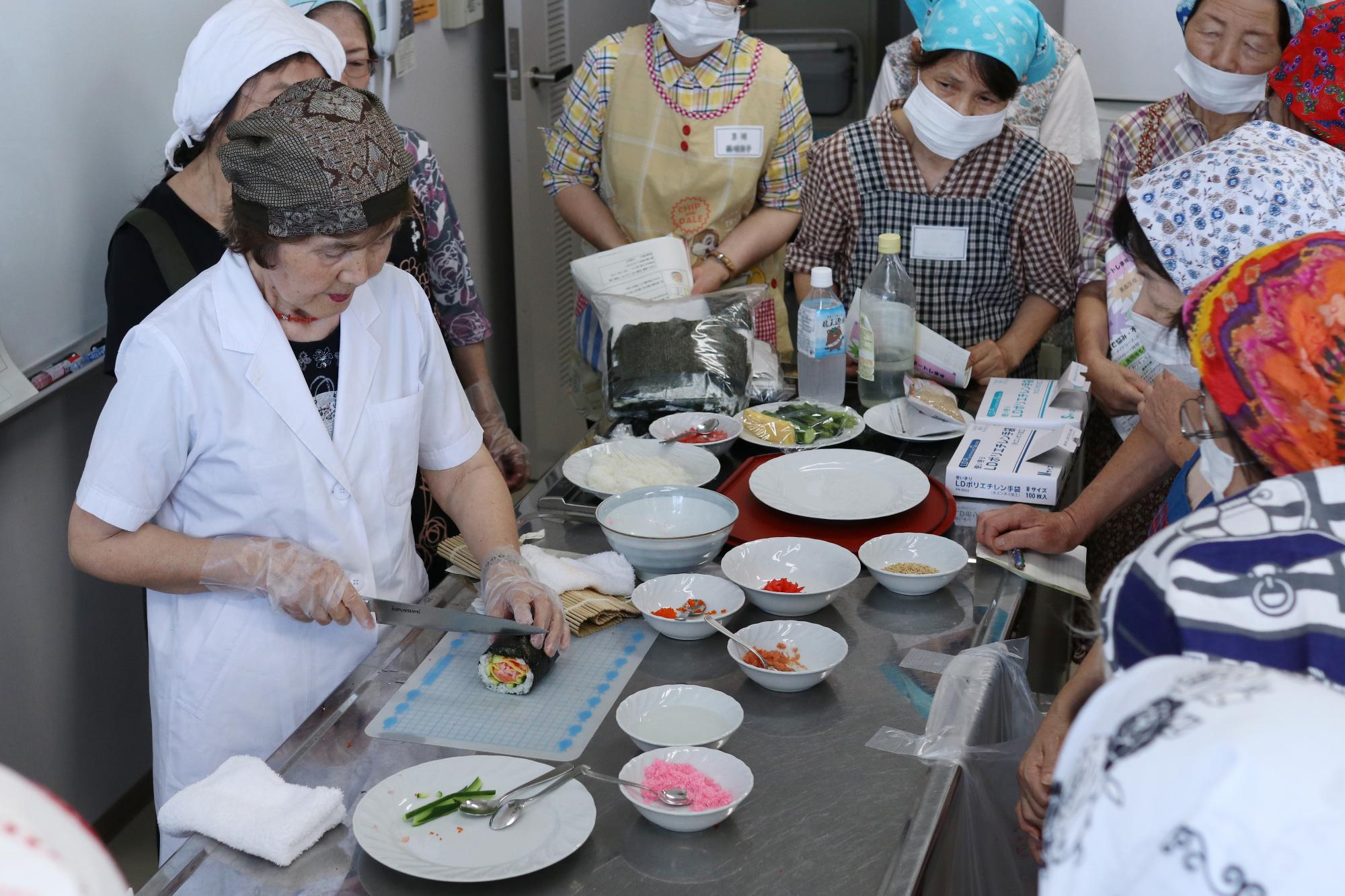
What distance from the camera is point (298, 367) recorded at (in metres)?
1.66

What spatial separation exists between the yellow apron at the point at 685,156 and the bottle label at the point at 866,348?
507mm

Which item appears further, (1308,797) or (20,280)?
(20,280)

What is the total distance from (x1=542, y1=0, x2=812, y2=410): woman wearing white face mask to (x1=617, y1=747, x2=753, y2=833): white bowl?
1.65 metres

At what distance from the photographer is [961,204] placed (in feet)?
8.57

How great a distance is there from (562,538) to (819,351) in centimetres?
73

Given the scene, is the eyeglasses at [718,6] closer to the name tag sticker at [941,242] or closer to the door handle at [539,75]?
the name tag sticker at [941,242]

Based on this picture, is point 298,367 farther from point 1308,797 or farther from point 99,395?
point 1308,797

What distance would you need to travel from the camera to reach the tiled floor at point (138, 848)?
2508mm

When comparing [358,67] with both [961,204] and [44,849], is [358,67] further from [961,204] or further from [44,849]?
[44,849]

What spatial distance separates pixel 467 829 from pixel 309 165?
0.82 metres

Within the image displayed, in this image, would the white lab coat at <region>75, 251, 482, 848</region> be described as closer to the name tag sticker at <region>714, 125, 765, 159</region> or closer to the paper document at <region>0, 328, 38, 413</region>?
the paper document at <region>0, 328, 38, 413</region>

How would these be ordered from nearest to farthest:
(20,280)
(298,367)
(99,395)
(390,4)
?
(298,367) < (20,280) < (99,395) < (390,4)

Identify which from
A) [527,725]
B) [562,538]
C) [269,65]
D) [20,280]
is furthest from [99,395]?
[527,725]

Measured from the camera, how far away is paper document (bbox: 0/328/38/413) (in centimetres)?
204
